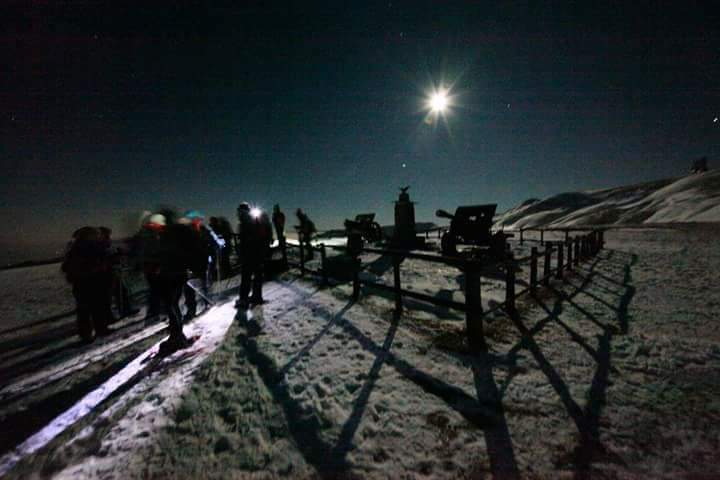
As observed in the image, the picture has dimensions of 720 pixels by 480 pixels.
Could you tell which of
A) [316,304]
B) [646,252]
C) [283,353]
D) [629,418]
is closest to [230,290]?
[316,304]

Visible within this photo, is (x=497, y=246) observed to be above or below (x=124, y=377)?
above

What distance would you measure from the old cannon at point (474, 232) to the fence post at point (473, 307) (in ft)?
23.9

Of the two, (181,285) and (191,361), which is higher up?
(181,285)

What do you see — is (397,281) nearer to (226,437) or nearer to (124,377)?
(226,437)

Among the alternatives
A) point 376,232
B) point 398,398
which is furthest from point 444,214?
point 398,398

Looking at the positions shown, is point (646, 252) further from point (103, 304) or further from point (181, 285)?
point (103, 304)

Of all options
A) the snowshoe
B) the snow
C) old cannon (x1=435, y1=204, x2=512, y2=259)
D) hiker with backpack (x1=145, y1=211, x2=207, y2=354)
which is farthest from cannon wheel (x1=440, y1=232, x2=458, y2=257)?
the snowshoe

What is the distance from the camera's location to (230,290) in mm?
7699

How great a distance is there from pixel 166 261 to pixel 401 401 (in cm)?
355

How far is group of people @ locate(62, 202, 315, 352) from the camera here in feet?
12.0

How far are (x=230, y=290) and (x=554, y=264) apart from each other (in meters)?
11.5

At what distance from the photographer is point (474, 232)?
11.2 metres

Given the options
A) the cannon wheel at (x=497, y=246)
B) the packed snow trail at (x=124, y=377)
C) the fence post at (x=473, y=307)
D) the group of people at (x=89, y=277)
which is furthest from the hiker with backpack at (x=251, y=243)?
the cannon wheel at (x=497, y=246)

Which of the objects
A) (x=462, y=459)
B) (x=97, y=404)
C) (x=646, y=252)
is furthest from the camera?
(x=646, y=252)
